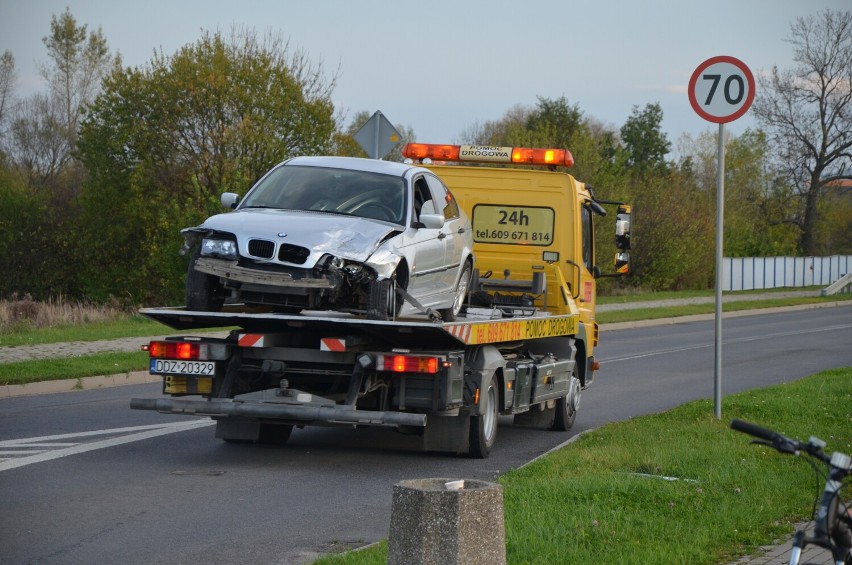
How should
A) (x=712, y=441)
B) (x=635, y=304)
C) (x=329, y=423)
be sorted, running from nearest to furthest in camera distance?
(x=329, y=423) → (x=712, y=441) → (x=635, y=304)

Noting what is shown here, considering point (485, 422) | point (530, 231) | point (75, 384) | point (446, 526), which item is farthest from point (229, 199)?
point (446, 526)

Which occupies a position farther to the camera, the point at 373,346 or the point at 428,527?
the point at 373,346

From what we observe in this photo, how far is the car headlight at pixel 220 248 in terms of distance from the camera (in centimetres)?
1016

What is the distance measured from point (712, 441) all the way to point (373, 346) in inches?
120

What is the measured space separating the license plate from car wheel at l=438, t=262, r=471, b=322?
2.52 metres

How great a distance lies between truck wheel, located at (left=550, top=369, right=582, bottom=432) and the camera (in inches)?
550

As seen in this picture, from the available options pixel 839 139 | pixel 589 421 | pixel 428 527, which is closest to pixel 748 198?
pixel 839 139

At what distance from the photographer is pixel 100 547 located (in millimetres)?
7180

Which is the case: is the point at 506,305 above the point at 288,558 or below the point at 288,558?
above

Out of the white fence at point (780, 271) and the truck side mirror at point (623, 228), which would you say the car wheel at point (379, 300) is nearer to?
the truck side mirror at point (623, 228)

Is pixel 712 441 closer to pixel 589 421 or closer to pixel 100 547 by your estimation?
pixel 589 421

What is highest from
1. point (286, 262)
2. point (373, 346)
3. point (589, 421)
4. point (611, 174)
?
point (611, 174)

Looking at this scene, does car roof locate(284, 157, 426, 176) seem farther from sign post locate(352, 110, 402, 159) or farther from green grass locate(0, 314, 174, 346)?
green grass locate(0, 314, 174, 346)

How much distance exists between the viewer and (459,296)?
12.7 metres
